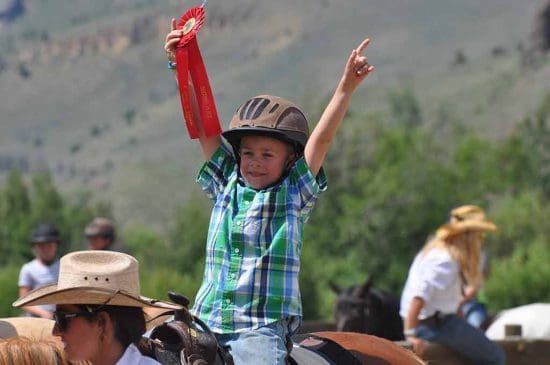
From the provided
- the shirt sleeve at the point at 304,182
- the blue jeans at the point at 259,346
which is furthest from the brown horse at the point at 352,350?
the shirt sleeve at the point at 304,182

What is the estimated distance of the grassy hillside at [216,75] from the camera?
367 feet

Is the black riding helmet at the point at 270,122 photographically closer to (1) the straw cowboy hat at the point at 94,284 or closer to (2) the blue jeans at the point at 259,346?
(2) the blue jeans at the point at 259,346

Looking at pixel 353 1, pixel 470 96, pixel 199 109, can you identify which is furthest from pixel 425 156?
pixel 353 1

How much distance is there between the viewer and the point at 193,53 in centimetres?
582

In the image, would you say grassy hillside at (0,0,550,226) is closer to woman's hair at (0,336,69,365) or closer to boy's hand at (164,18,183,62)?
boy's hand at (164,18,183,62)

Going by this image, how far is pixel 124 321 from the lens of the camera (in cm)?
474

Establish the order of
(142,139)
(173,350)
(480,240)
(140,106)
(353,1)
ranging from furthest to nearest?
(353,1) → (140,106) → (142,139) → (480,240) → (173,350)

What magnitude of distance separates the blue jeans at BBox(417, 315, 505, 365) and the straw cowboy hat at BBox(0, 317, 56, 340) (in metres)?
3.45

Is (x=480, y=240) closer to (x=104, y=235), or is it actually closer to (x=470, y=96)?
(x=104, y=235)

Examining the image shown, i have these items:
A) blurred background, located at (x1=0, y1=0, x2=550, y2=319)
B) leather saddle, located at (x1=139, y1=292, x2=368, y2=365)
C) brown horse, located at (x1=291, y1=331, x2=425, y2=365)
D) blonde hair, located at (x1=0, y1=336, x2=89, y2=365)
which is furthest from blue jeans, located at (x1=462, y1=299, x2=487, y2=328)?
blonde hair, located at (x1=0, y1=336, x2=89, y2=365)

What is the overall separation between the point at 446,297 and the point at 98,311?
495cm

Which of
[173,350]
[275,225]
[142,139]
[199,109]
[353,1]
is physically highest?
[353,1]

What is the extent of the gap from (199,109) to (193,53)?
0.84 feet

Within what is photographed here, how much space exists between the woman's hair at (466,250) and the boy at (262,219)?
12.0ft
